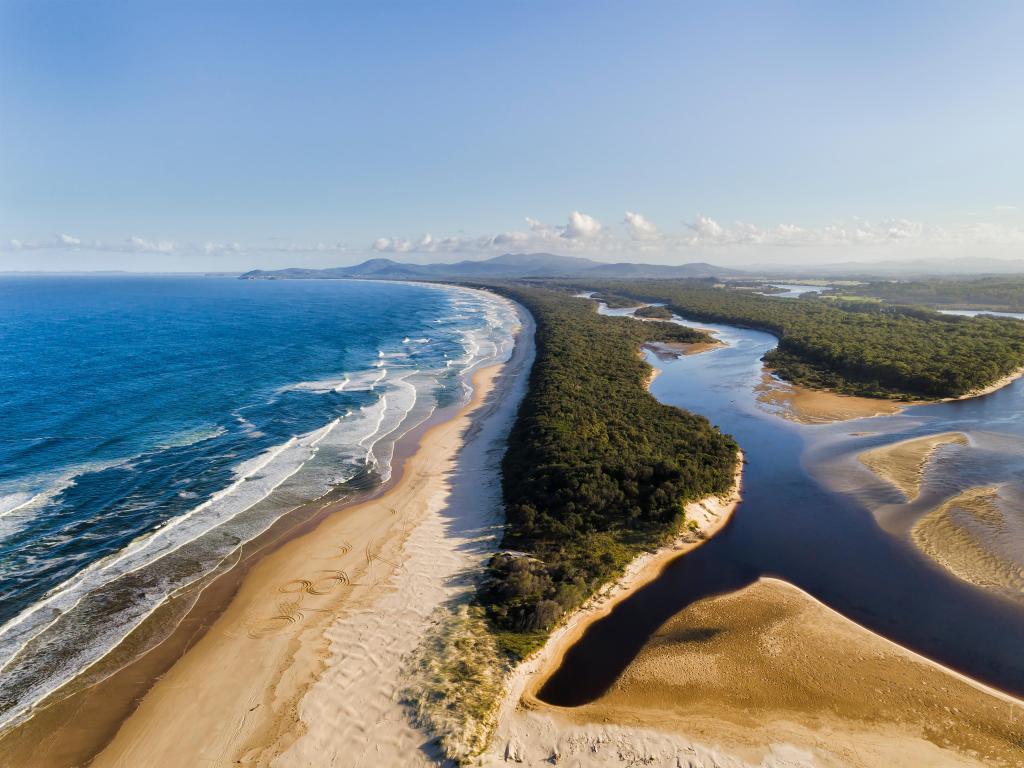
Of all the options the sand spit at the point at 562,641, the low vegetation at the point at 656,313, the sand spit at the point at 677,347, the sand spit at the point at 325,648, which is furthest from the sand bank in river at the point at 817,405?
the low vegetation at the point at 656,313

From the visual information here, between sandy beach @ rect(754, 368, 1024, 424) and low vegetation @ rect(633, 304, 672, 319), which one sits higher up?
low vegetation @ rect(633, 304, 672, 319)

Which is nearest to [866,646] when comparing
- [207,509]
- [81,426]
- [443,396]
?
[207,509]

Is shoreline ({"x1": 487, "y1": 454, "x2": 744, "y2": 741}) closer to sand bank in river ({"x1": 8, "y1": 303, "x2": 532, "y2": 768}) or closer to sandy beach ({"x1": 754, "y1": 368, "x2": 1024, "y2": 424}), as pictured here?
sand bank in river ({"x1": 8, "y1": 303, "x2": 532, "y2": 768})

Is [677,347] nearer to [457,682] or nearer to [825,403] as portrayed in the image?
[825,403]

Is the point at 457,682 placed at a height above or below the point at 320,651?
above

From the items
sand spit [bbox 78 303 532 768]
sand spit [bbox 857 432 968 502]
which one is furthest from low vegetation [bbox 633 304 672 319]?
sand spit [bbox 78 303 532 768]

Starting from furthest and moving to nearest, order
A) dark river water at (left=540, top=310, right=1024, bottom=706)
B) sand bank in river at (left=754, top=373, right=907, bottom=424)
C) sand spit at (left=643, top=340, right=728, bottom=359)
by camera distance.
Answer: sand spit at (left=643, top=340, right=728, bottom=359)
sand bank in river at (left=754, top=373, right=907, bottom=424)
dark river water at (left=540, top=310, right=1024, bottom=706)

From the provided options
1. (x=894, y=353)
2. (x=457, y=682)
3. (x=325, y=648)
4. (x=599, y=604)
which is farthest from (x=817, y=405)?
(x=325, y=648)
